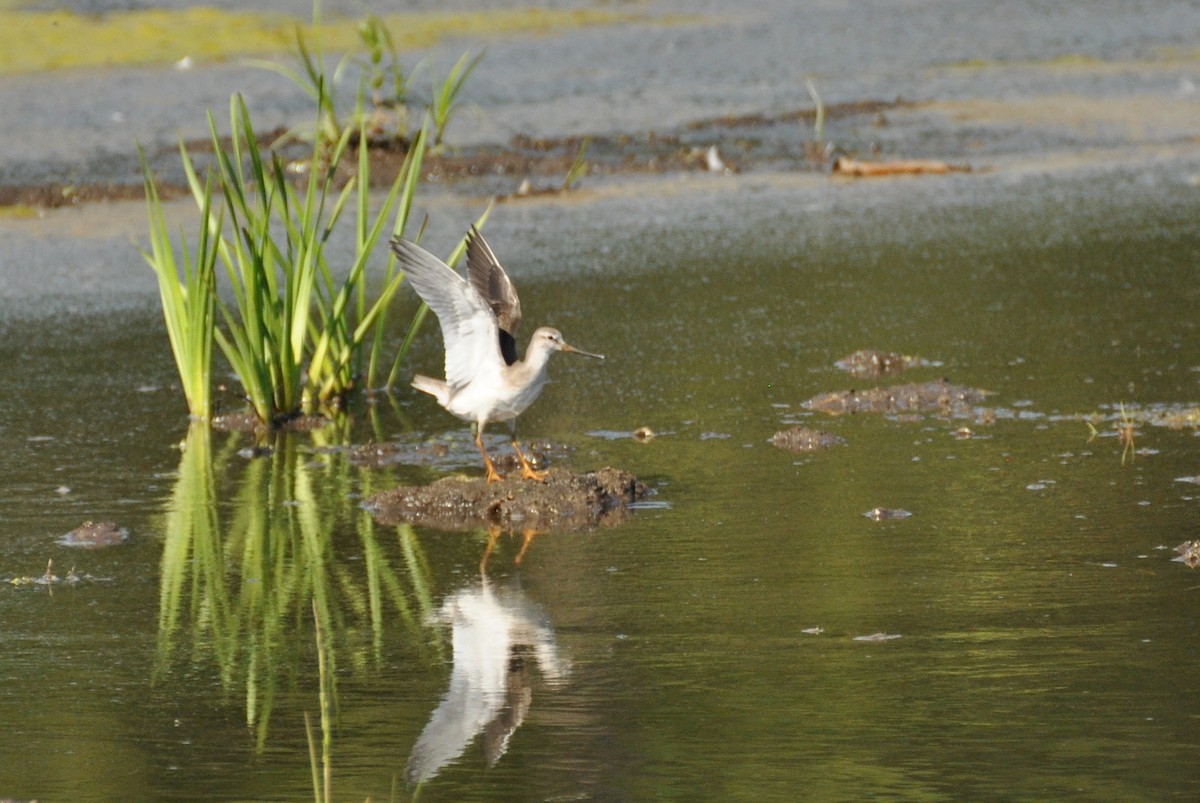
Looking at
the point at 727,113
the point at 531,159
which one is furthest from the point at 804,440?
the point at 727,113

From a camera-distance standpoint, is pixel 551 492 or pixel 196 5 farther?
pixel 196 5

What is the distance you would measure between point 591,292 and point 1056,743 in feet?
19.5

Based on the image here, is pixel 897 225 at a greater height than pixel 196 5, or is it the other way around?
pixel 196 5

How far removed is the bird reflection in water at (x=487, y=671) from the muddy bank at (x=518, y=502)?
0.64 metres

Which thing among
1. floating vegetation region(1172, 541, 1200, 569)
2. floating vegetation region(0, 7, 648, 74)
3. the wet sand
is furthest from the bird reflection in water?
floating vegetation region(0, 7, 648, 74)

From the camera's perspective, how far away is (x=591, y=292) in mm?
9531

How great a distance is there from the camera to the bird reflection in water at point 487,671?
3896mm

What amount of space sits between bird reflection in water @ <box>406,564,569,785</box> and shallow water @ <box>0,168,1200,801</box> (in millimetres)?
12

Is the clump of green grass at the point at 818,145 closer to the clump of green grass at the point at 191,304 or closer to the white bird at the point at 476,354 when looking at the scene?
the clump of green grass at the point at 191,304

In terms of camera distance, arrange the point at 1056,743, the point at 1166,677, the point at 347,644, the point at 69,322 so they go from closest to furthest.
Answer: the point at 1056,743, the point at 1166,677, the point at 347,644, the point at 69,322

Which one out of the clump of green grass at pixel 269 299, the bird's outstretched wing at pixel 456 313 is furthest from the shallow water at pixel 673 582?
the bird's outstretched wing at pixel 456 313

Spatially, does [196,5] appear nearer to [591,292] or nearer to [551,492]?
[591,292]

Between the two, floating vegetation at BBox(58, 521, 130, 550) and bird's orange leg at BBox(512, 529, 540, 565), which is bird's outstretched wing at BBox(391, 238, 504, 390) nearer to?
bird's orange leg at BBox(512, 529, 540, 565)

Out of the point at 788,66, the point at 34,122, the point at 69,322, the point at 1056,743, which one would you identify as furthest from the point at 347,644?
the point at 788,66
